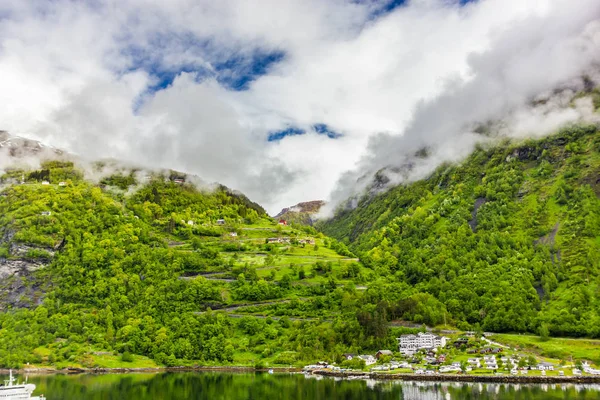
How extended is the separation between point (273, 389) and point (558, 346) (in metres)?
71.9

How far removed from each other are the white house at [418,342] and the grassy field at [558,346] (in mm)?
13818

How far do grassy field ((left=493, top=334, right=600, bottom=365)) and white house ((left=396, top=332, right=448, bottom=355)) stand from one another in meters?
13.8

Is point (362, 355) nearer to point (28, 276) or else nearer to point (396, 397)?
point (396, 397)

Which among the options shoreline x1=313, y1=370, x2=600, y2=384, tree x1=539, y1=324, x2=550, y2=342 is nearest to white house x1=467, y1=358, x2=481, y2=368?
shoreline x1=313, y1=370, x2=600, y2=384

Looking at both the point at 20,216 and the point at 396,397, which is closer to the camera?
the point at 396,397

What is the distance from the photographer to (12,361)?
128m

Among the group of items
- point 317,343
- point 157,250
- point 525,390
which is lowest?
point 525,390

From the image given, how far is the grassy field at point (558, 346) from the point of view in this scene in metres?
118

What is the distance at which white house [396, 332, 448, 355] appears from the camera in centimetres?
13038

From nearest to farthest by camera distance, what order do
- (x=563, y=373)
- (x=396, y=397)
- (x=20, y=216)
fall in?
1. (x=396, y=397)
2. (x=563, y=373)
3. (x=20, y=216)

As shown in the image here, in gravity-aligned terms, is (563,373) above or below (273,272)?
below

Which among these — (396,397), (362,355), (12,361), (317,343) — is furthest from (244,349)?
(396,397)

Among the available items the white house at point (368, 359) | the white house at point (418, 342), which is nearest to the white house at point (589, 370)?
the white house at point (418, 342)

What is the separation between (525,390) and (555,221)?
11115 centimetres
